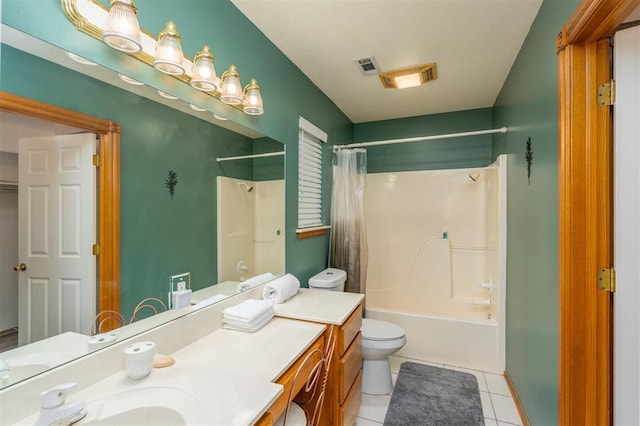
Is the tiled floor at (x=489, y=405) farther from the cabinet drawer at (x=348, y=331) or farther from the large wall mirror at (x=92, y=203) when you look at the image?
the large wall mirror at (x=92, y=203)

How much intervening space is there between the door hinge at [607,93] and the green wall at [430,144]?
82.3 inches

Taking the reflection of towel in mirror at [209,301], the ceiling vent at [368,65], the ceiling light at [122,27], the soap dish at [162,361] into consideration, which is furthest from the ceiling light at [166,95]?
the ceiling vent at [368,65]

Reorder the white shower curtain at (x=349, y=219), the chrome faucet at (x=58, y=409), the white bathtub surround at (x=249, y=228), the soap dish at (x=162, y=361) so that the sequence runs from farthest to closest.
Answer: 1. the white shower curtain at (x=349, y=219)
2. the white bathtub surround at (x=249, y=228)
3. the soap dish at (x=162, y=361)
4. the chrome faucet at (x=58, y=409)

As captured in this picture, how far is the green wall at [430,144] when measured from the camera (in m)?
3.13

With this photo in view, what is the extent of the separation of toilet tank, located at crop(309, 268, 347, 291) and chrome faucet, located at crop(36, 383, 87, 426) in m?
1.66

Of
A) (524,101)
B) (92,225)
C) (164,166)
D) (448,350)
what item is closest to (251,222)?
(164,166)

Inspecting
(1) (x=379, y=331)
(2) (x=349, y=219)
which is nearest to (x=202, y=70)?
(2) (x=349, y=219)

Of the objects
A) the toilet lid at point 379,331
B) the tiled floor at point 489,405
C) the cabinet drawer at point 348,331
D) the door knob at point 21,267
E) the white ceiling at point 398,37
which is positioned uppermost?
the white ceiling at point 398,37

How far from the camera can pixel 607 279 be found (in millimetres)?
1116

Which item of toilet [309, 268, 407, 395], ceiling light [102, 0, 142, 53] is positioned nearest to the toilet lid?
toilet [309, 268, 407, 395]

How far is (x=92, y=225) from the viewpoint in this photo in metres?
0.99

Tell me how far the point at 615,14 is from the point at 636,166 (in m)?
0.53

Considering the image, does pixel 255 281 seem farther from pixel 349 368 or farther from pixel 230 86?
pixel 230 86

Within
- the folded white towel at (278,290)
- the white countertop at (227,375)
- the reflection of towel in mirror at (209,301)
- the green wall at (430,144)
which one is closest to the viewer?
the white countertop at (227,375)
